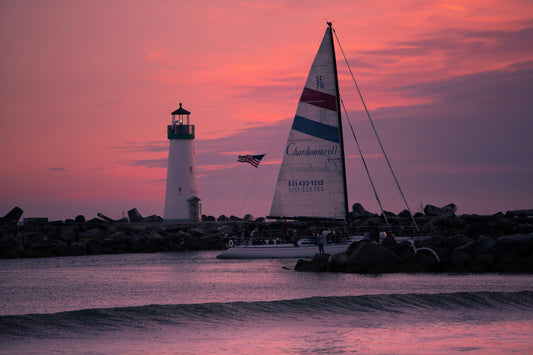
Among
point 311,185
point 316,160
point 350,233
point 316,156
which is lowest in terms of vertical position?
point 350,233

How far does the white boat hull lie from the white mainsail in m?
1.63

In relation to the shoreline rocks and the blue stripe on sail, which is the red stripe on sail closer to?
the blue stripe on sail

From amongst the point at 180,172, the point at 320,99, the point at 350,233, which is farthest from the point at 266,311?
the point at 180,172

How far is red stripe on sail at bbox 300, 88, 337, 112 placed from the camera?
1389 inches

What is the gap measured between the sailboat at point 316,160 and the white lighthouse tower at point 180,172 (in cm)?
1883

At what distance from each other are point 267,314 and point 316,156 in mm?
17849

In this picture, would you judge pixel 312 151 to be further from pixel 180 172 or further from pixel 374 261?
pixel 180 172

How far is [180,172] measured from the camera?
2147 inches

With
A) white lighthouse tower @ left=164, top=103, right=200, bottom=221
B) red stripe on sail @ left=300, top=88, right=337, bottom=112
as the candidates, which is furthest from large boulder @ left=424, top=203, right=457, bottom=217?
red stripe on sail @ left=300, top=88, right=337, bottom=112

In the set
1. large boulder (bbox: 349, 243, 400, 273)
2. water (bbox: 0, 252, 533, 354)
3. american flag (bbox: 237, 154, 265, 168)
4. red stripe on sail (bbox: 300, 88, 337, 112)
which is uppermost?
red stripe on sail (bbox: 300, 88, 337, 112)

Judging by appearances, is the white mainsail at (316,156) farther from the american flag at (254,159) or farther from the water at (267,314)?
the water at (267,314)

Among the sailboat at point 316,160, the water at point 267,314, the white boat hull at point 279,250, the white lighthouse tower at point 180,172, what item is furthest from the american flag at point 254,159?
the white lighthouse tower at point 180,172

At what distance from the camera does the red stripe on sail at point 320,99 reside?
116 ft

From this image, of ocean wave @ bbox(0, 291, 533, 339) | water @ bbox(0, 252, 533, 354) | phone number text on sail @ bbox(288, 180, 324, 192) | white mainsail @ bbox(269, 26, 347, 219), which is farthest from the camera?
phone number text on sail @ bbox(288, 180, 324, 192)
